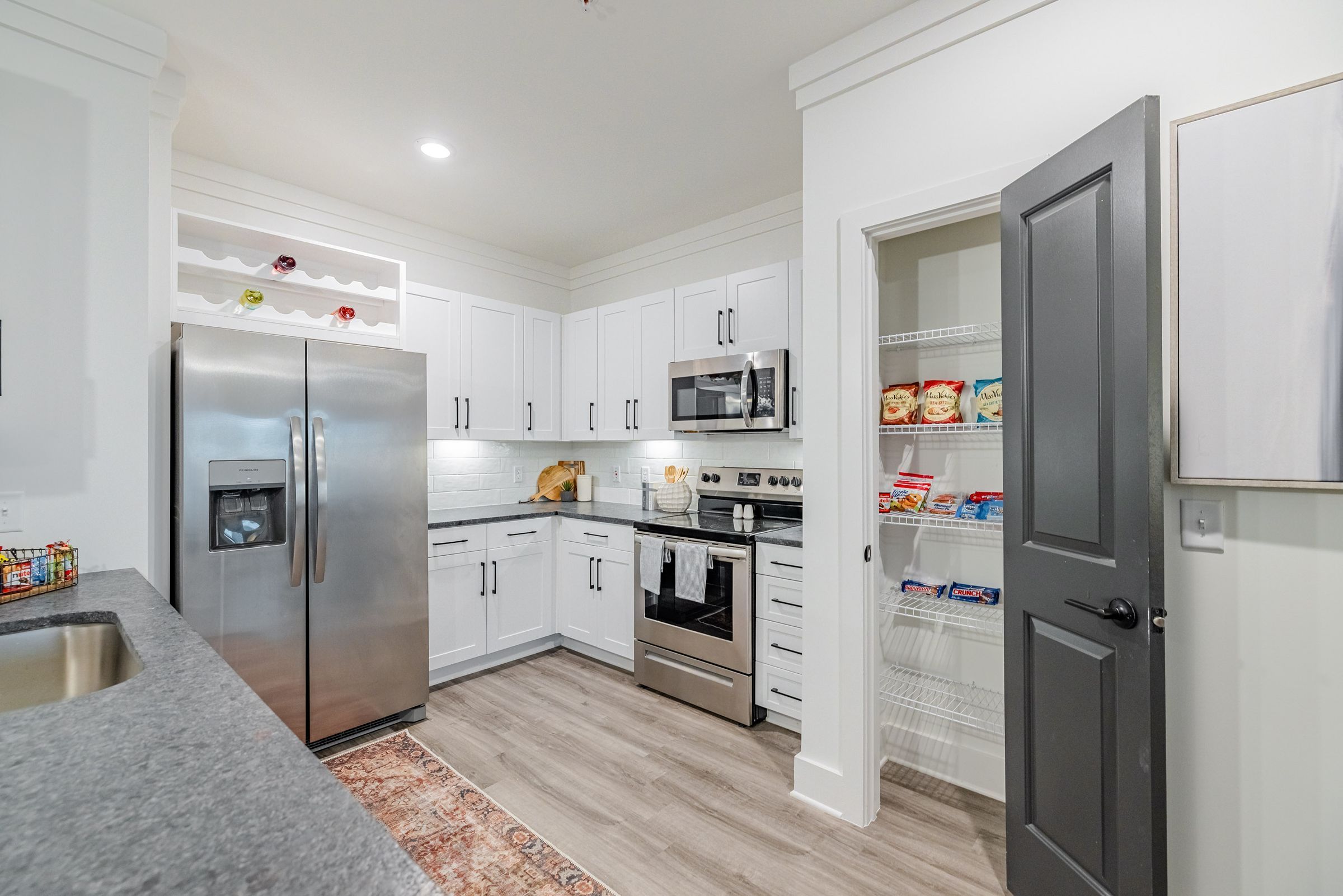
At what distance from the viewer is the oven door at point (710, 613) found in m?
2.88

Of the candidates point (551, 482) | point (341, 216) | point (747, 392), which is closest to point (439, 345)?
point (341, 216)

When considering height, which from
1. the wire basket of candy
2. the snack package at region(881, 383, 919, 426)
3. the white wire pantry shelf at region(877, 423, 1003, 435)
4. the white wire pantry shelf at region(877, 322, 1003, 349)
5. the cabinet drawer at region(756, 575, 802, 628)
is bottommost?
the cabinet drawer at region(756, 575, 802, 628)

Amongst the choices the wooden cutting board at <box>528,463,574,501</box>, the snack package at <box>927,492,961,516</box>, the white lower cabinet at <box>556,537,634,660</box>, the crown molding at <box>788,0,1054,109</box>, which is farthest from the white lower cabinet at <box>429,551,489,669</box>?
the crown molding at <box>788,0,1054,109</box>

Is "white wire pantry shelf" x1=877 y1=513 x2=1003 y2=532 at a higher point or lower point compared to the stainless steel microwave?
lower

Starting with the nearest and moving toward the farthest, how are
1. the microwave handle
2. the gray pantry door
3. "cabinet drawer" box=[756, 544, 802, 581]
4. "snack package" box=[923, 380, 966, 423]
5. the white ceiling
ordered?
the gray pantry door → the white ceiling → "snack package" box=[923, 380, 966, 423] → "cabinet drawer" box=[756, 544, 802, 581] → the microwave handle

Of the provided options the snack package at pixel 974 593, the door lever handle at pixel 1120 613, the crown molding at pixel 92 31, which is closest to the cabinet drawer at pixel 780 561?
the snack package at pixel 974 593

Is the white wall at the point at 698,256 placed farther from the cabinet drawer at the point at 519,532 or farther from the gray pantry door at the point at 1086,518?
the gray pantry door at the point at 1086,518

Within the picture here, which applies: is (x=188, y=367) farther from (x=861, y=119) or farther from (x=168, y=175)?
(x=861, y=119)

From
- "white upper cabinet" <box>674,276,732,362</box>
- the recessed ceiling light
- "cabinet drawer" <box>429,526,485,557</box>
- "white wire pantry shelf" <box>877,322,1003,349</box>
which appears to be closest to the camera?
"white wire pantry shelf" <box>877,322,1003,349</box>

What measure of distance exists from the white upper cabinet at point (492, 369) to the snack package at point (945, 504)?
105 inches

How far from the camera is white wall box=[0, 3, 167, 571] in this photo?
188 centimetres

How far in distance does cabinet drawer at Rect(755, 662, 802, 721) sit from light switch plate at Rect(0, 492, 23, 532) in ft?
8.83

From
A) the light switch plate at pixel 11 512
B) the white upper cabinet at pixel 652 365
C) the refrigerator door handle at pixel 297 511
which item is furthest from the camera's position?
the white upper cabinet at pixel 652 365

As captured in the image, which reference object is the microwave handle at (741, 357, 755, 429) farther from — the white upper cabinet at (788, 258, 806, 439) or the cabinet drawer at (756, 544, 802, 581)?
the cabinet drawer at (756, 544, 802, 581)
